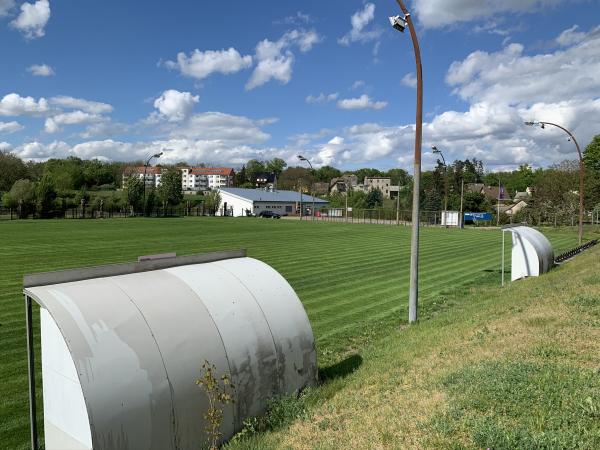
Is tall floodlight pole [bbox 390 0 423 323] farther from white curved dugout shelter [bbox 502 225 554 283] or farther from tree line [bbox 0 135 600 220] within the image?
tree line [bbox 0 135 600 220]

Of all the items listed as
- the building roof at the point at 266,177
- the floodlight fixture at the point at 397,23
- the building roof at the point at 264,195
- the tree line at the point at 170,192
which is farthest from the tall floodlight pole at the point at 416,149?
the building roof at the point at 266,177

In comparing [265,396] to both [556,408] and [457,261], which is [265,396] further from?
[457,261]

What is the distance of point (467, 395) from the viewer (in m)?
5.42

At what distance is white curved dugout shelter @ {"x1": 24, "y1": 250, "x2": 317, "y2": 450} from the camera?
453cm

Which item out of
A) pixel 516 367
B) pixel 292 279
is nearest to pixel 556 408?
pixel 516 367

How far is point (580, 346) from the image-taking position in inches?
271

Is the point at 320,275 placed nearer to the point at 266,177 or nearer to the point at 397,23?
the point at 397,23

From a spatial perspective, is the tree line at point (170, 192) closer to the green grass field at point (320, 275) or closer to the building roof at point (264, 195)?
the building roof at point (264, 195)

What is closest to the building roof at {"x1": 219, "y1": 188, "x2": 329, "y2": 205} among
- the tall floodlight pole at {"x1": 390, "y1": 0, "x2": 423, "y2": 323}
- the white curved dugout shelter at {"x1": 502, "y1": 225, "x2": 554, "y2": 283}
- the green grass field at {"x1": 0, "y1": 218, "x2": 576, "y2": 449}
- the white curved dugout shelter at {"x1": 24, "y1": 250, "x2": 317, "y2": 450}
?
the green grass field at {"x1": 0, "y1": 218, "x2": 576, "y2": 449}

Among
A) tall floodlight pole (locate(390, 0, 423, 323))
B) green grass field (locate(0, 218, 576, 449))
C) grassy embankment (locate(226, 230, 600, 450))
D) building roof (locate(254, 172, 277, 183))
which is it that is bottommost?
A: green grass field (locate(0, 218, 576, 449))

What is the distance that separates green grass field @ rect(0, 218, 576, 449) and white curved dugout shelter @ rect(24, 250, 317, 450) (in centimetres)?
245

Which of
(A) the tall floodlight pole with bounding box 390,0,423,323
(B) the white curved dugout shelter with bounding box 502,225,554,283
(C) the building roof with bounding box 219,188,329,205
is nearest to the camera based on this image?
(A) the tall floodlight pole with bounding box 390,0,423,323

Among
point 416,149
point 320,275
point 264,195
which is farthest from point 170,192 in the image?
point 416,149

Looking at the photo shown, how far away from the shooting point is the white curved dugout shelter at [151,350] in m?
4.53
